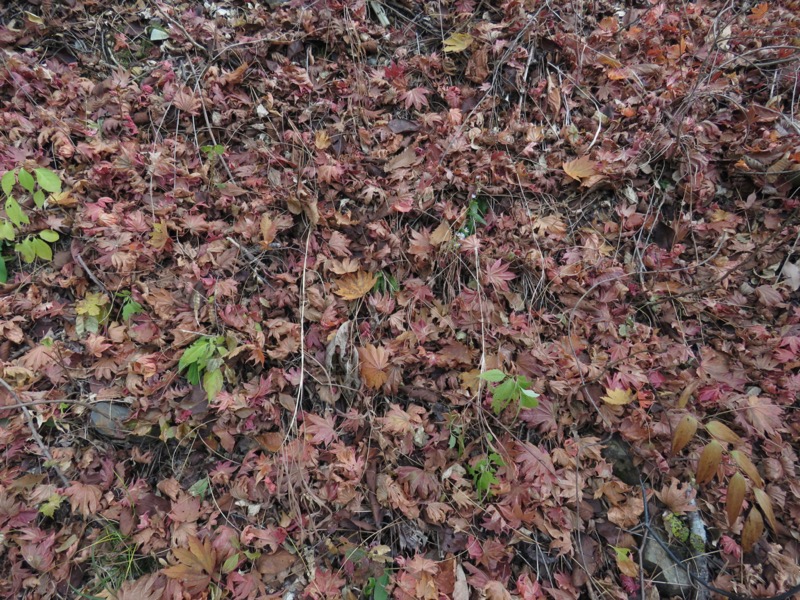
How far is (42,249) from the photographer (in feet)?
7.56

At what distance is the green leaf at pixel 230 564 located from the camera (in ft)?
5.95

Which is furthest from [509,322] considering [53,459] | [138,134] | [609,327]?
[138,134]

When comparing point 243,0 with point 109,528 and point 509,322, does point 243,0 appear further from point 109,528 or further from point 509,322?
point 109,528

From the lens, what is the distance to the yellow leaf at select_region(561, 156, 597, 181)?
8.16ft

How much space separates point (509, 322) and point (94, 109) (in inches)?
109

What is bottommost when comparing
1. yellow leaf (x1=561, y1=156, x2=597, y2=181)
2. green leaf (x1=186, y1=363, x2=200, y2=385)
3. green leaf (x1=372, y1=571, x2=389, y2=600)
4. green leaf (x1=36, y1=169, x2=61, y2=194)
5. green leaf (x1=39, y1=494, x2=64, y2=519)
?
green leaf (x1=39, y1=494, x2=64, y2=519)

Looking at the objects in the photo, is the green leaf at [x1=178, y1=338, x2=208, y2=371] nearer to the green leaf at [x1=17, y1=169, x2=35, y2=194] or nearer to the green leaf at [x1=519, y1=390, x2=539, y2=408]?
the green leaf at [x1=17, y1=169, x2=35, y2=194]

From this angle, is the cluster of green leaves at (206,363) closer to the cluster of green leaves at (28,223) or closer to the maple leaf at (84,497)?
the maple leaf at (84,497)

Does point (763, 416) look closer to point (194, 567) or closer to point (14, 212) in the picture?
point (194, 567)

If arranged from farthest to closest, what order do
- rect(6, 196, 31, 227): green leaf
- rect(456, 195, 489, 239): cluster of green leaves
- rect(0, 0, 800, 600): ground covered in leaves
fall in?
rect(456, 195, 489, 239): cluster of green leaves → rect(6, 196, 31, 227): green leaf → rect(0, 0, 800, 600): ground covered in leaves

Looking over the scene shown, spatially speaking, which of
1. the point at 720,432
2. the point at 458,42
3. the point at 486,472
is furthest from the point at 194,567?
the point at 458,42

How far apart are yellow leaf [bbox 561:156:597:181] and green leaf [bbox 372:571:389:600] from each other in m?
2.20

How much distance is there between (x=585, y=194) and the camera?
8.34 ft

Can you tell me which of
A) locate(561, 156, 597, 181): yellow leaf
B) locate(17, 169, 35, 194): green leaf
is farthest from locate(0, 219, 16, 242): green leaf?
locate(561, 156, 597, 181): yellow leaf
